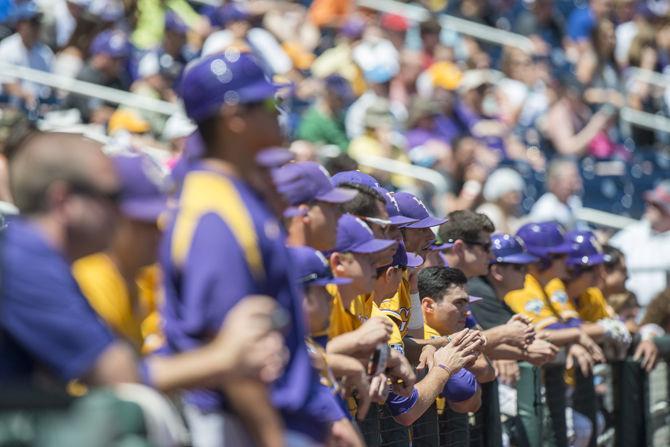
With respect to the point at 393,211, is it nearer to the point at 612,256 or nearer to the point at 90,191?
the point at 90,191

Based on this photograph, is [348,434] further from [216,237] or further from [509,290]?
[509,290]

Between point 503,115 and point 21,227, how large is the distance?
12328 mm

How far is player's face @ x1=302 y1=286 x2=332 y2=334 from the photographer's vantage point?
4441 millimetres

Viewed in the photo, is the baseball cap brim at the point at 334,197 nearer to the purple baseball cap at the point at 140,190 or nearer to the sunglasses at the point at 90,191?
the purple baseball cap at the point at 140,190

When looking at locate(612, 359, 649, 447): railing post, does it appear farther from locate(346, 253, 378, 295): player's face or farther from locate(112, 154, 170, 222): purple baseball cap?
locate(112, 154, 170, 222): purple baseball cap

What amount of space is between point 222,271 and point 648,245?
9261mm

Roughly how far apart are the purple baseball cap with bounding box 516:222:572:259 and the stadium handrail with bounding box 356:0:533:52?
8066 mm

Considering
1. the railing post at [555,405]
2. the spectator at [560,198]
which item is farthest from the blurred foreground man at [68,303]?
the spectator at [560,198]

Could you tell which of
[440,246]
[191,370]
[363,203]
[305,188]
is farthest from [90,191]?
[440,246]

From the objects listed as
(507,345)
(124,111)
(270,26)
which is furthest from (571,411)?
(270,26)

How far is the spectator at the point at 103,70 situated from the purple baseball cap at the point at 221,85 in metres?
7.92

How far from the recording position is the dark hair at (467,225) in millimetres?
7250

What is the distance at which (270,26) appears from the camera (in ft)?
47.5

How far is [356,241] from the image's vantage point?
17.2 ft
